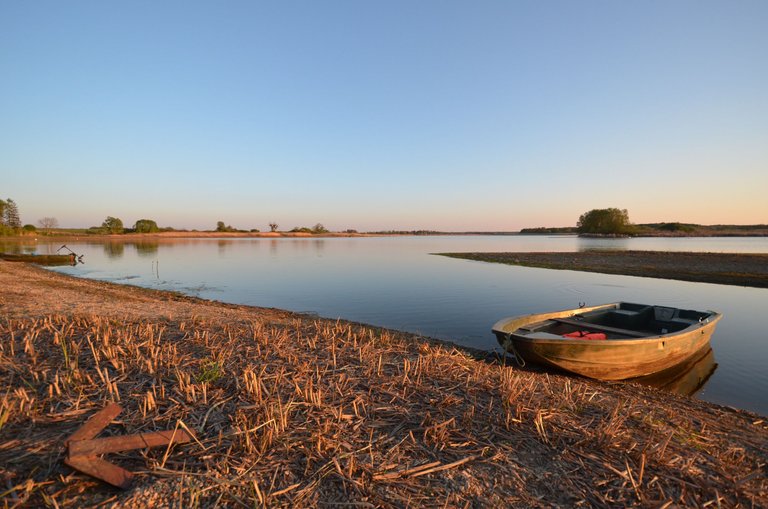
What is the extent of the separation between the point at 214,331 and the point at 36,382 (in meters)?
4.34

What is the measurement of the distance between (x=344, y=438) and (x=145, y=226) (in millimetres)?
175575

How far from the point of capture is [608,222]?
160125 millimetres

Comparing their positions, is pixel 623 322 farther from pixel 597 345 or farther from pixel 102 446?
pixel 102 446

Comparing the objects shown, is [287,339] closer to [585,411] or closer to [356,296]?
[585,411]

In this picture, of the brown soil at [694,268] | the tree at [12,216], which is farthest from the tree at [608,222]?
the tree at [12,216]

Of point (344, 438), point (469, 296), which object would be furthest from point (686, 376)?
point (469, 296)

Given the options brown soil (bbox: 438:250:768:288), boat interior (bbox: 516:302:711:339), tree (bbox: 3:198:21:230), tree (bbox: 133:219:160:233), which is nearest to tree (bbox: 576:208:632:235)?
brown soil (bbox: 438:250:768:288)

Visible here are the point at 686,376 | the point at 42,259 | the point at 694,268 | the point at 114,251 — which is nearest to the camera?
the point at 686,376

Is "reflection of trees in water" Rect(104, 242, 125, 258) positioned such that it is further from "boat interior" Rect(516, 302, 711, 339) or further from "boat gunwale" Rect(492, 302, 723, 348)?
A: "boat interior" Rect(516, 302, 711, 339)

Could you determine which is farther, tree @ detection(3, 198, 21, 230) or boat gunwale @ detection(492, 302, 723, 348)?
tree @ detection(3, 198, 21, 230)

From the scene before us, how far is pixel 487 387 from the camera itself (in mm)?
6102

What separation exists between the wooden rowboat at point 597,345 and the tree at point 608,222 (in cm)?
17313

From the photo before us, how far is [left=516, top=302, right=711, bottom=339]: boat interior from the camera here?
12.0 meters

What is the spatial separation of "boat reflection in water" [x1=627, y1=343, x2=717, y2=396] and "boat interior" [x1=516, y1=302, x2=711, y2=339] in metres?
1.27
